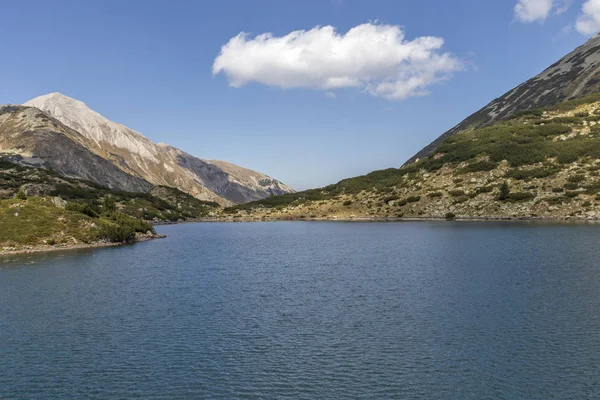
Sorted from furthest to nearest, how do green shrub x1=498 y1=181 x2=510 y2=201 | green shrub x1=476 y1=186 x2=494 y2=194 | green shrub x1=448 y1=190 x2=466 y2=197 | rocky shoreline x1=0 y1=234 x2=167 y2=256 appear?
green shrub x1=448 y1=190 x2=466 y2=197 < green shrub x1=476 y1=186 x2=494 y2=194 < green shrub x1=498 y1=181 x2=510 y2=201 < rocky shoreline x1=0 y1=234 x2=167 y2=256

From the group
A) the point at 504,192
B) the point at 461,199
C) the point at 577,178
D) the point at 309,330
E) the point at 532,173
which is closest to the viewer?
the point at 309,330

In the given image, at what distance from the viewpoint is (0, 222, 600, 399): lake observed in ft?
95.0

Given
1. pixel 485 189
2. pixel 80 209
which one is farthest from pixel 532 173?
pixel 80 209

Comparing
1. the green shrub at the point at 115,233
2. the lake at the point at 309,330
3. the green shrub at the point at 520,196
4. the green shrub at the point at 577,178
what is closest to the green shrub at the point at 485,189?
the green shrub at the point at 520,196

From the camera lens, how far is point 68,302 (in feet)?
174

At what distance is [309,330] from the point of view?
4006 cm

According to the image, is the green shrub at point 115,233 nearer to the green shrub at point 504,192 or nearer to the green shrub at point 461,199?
→ the green shrub at point 461,199

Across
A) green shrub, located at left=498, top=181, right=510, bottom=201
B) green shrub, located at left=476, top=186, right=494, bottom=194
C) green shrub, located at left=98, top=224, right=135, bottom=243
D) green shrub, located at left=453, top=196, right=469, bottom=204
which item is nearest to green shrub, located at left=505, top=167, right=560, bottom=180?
green shrub, located at left=498, top=181, right=510, bottom=201

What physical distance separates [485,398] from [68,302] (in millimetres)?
46781

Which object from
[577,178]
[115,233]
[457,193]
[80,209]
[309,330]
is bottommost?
[309,330]

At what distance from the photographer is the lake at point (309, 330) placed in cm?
2897

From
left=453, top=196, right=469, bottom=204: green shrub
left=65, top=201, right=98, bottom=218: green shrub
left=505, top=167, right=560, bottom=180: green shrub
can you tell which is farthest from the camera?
left=453, top=196, right=469, bottom=204: green shrub

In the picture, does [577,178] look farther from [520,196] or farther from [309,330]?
[309,330]

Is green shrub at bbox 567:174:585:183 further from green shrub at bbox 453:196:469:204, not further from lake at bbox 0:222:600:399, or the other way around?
lake at bbox 0:222:600:399
